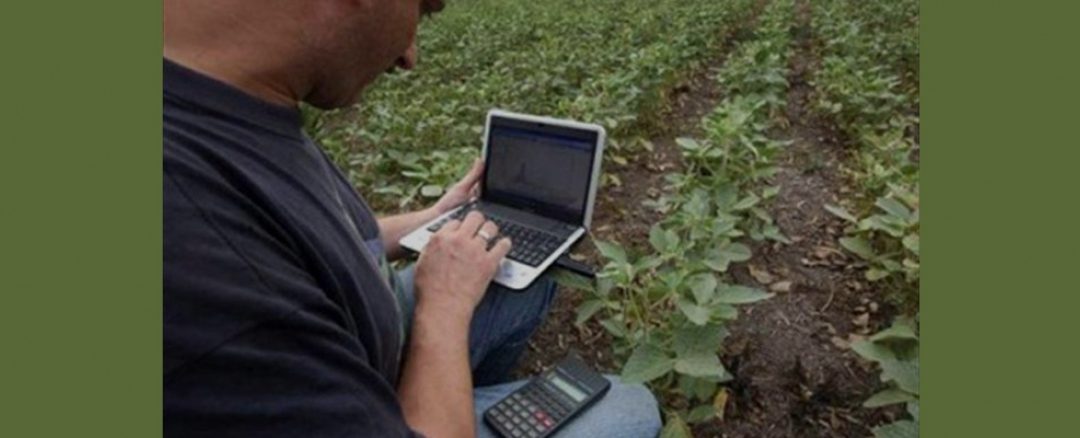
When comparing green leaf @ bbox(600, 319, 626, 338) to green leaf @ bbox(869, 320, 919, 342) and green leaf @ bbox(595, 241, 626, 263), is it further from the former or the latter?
green leaf @ bbox(869, 320, 919, 342)

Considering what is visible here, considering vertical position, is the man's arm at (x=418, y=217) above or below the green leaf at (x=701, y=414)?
above

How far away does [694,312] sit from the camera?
1.11 metres

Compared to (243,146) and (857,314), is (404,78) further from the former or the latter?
(243,146)

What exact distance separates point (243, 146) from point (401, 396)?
33 cm

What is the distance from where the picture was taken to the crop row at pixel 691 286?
1136 mm

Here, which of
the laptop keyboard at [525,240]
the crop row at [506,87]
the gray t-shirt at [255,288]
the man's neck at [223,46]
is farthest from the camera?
the crop row at [506,87]

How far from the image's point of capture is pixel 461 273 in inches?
40.4

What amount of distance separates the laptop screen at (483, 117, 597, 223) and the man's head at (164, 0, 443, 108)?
50cm

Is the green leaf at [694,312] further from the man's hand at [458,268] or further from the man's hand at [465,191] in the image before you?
the man's hand at [465,191]

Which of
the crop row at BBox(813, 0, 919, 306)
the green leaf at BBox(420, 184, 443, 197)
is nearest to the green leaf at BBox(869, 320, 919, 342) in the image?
the crop row at BBox(813, 0, 919, 306)

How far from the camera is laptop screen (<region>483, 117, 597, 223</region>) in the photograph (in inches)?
49.6

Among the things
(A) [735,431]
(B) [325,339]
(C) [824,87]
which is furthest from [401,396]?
(C) [824,87]

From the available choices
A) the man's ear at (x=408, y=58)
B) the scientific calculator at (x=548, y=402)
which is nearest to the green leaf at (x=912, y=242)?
the scientific calculator at (x=548, y=402)

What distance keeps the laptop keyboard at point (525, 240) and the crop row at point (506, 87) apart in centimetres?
49
